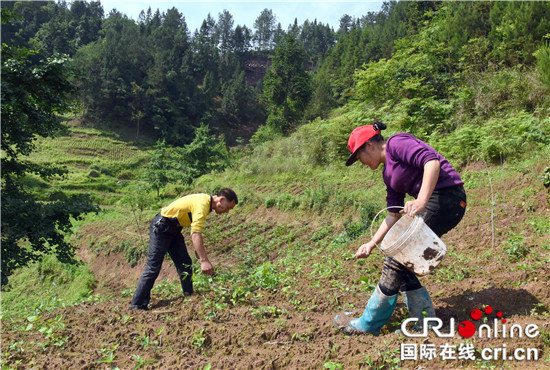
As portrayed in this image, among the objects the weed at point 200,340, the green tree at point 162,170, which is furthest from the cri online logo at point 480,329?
the green tree at point 162,170

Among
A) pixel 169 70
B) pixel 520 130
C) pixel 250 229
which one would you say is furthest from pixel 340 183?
pixel 169 70

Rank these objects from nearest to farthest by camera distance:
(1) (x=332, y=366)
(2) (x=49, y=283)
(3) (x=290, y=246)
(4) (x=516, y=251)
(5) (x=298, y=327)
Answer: (1) (x=332, y=366) → (5) (x=298, y=327) → (4) (x=516, y=251) → (3) (x=290, y=246) → (2) (x=49, y=283)

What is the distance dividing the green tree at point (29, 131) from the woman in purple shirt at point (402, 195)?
8258 millimetres

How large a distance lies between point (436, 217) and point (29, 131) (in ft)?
34.2

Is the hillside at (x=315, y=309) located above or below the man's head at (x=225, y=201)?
below

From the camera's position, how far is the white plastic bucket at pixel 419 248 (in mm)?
2834

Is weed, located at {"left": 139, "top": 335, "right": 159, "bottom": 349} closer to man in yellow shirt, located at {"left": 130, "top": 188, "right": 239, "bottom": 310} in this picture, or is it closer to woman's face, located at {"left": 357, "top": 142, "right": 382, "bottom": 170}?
man in yellow shirt, located at {"left": 130, "top": 188, "right": 239, "bottom": 310}

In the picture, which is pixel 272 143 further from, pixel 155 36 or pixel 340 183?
pixel 155 36

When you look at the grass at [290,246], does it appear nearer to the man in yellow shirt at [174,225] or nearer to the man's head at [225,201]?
the man in yellow shirt at [174,225]

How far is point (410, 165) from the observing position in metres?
3.01

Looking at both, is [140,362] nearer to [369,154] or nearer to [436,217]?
[369,154]

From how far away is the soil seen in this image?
2891mm

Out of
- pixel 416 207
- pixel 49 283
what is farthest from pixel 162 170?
pixel 416 207

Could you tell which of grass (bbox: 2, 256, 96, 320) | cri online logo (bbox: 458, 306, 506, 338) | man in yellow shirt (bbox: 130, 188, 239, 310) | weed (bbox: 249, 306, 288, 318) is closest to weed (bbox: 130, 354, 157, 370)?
weed (bbox: 249, 306, 288, 318)
